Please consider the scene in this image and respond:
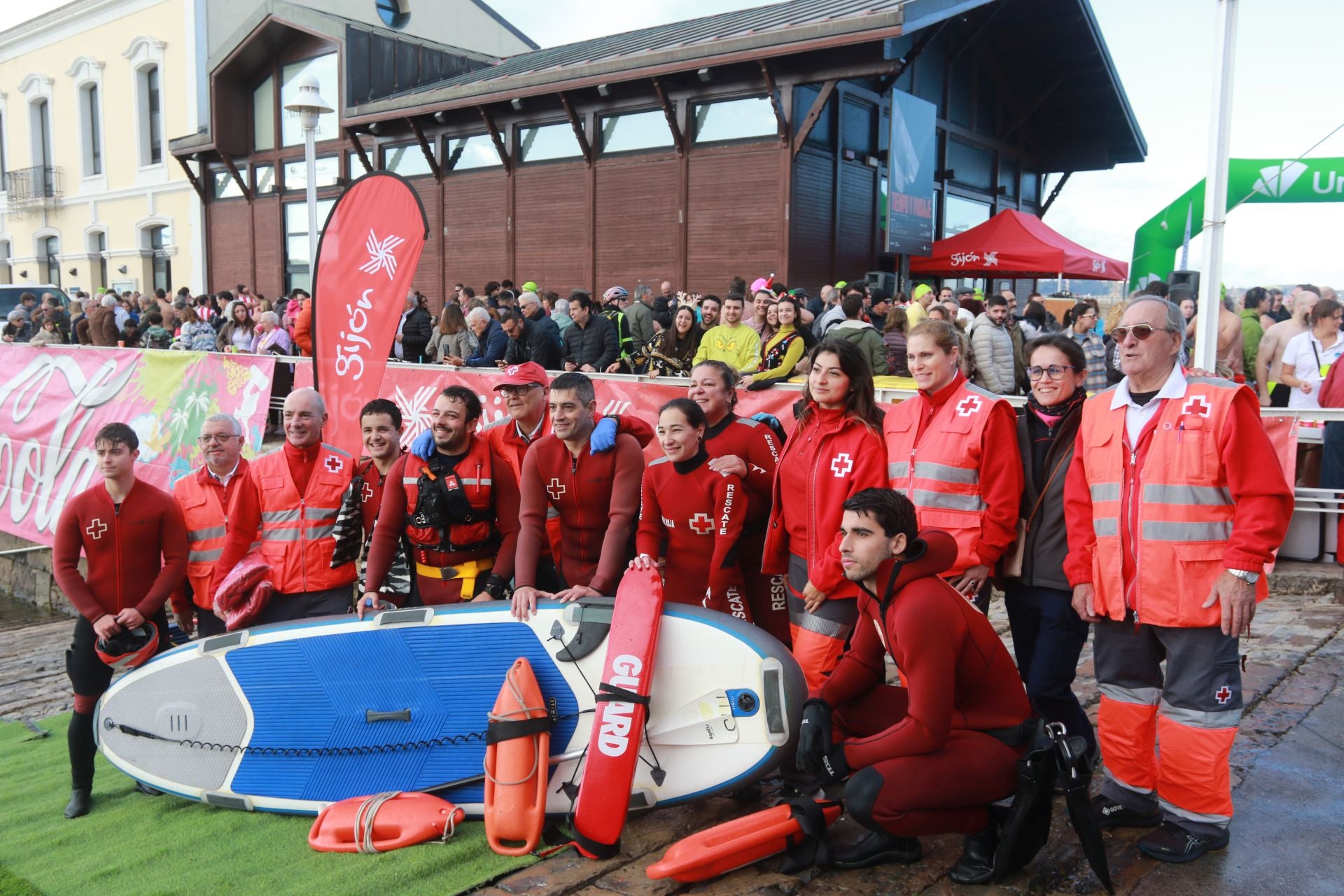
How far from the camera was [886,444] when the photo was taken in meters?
4.17

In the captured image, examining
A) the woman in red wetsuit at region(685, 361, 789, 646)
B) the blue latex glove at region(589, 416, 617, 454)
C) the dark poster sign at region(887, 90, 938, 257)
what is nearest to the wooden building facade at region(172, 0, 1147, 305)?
the dark poster sign at region(887, 90, 938, 257)

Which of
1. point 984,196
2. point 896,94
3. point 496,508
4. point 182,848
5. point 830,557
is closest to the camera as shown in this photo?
point 830,557

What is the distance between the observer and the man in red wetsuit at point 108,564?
5.32 metres

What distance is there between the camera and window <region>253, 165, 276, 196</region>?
2219 centimetres

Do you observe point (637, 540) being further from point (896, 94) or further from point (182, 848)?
point (896, 94)

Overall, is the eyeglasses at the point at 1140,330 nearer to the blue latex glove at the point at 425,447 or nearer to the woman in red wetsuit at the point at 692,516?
the woman in red wetsuit at the point at 692,516

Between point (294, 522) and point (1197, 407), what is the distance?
4401 mm

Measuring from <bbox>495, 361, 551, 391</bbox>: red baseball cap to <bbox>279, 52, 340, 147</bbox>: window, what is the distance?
16181 mm

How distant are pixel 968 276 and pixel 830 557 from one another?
14.4m

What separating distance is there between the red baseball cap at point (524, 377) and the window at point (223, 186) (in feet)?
68.7

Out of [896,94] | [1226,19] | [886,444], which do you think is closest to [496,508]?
[886,444]

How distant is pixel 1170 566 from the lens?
11.1ft

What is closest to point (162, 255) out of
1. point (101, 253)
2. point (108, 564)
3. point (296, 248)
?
point (101, 253)

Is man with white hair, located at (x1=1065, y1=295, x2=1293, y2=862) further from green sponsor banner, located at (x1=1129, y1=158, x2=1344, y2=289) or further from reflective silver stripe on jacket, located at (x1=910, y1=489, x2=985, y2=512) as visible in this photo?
green sponsor banner, located at (x1=1129, y1=158, x2=1344, y2=289)
